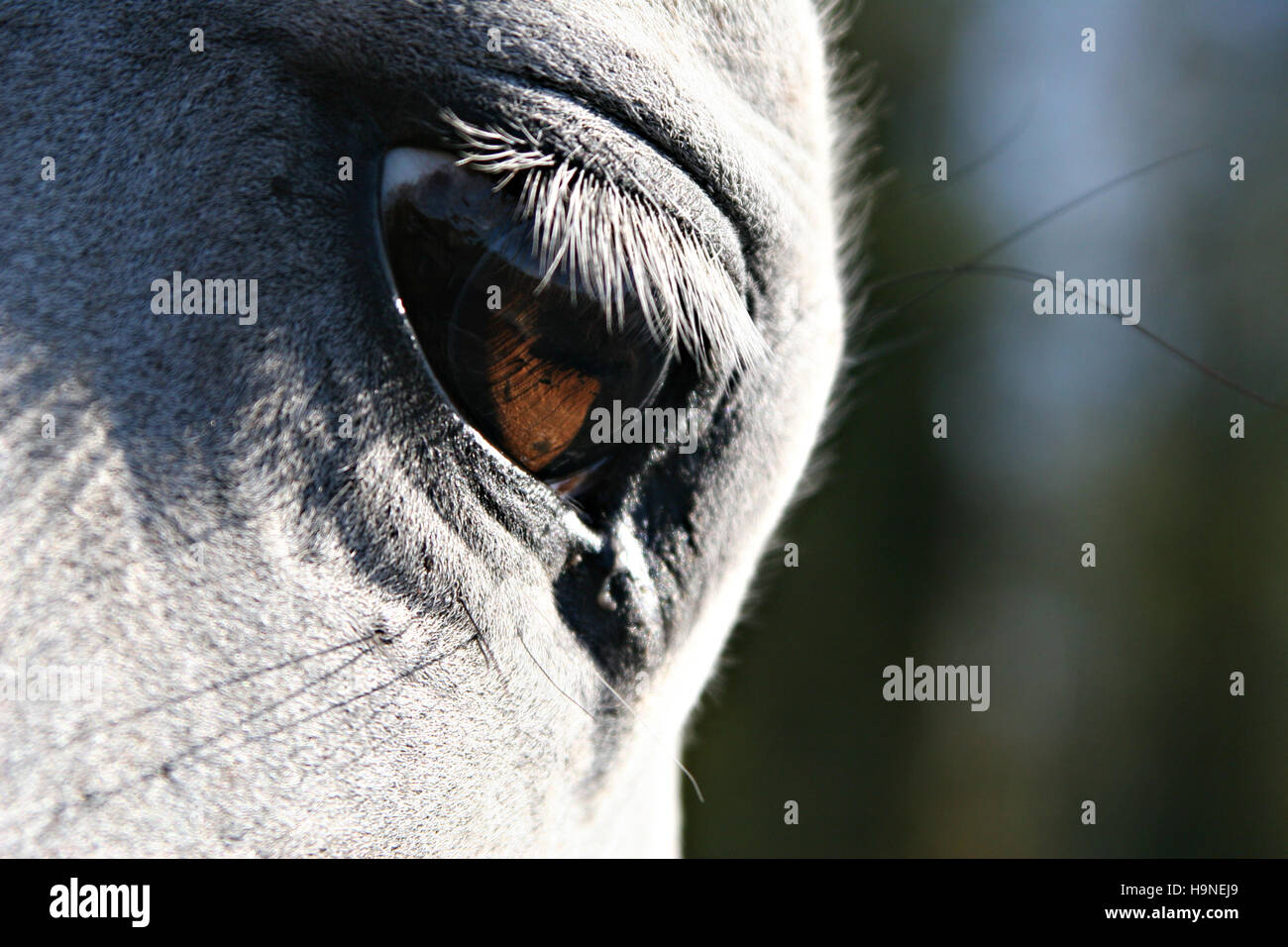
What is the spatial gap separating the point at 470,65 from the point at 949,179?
1.30 m

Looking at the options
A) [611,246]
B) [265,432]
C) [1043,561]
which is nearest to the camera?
[265,432]

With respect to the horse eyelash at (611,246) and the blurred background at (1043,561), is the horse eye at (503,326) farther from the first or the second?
the blurred background at (1043,561)

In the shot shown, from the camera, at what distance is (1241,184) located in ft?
35.5

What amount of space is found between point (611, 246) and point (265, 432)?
42cm

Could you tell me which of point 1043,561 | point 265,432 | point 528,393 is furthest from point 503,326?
point 1043,561

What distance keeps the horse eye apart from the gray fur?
37 mm

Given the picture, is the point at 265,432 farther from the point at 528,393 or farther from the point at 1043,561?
the point at 1043,561

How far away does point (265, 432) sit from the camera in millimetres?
1061

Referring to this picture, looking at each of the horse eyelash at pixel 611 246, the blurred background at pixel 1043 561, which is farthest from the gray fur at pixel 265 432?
the blurred background at pixel 1043 561

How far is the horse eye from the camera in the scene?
3.69ft

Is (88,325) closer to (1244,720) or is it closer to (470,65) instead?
(470,65)

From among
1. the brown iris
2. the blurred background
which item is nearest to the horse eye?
the brown iris

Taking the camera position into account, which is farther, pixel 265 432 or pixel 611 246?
pixel 611 246
